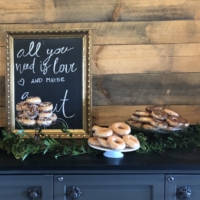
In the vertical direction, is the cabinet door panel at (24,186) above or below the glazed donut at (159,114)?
below

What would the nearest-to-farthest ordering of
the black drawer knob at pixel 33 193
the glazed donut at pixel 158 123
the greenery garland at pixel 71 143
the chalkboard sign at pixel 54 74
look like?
the black drawer knob at pixel 33 193 → the greenery garland at pixel 71 143 → the glazed donut at pixel 158 123 → the chalkboard sign at pixel 54 74

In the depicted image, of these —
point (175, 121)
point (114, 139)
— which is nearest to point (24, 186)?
point (114, 139)

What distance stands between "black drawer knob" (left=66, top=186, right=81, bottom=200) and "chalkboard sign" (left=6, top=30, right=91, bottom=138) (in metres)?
0.45

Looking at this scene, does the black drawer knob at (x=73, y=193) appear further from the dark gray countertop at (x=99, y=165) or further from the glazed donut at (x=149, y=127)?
the glazed donut at (x=149, y=127)

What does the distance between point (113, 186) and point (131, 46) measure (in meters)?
0.78

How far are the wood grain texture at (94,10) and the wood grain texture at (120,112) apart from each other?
0.48 metres

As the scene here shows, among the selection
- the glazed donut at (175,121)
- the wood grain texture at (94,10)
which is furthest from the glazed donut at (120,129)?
the wood grain texture at (94,10)

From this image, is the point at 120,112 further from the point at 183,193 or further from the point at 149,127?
the point at 183,193

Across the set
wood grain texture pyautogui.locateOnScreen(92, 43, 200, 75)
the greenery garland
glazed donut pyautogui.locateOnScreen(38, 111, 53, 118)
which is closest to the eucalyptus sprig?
the greenery garland

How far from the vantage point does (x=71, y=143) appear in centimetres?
158

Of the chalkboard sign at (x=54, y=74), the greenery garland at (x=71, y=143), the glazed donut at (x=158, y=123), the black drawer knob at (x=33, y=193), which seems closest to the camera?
the black drawer knob at (x=33, y=193)

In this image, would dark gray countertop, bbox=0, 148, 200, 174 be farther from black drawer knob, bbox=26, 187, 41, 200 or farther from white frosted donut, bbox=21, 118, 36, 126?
white frosted donut, bbox=21, 118, 36, 126

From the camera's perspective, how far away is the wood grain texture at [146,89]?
1.77 metres

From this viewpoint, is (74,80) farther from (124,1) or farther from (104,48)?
(124,1)
